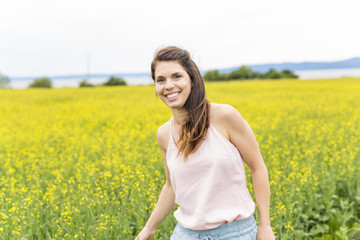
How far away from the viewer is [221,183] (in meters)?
1.77

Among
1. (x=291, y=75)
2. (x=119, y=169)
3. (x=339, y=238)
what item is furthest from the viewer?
(x=291, y=75)

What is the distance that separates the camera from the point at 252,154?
1.85 m

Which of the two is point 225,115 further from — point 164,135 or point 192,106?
point 164,135

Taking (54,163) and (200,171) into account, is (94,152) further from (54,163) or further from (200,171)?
(200,171)

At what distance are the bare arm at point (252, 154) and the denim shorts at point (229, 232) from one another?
8cm

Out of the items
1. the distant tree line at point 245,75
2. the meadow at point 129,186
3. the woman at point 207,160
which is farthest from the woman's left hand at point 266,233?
the distant tree line at point 245,75

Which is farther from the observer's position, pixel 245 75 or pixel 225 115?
pixel 245 75

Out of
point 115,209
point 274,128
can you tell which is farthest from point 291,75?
point 115,209

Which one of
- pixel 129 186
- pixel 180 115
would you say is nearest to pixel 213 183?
pixel 180 115

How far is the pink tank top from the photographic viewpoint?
1.75 meters

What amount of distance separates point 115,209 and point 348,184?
3.19 metres

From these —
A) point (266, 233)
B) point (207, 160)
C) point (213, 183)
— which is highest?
point (207, 160)

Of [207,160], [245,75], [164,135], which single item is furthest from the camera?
[245,75]

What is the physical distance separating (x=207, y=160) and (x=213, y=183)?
0.12 metres
